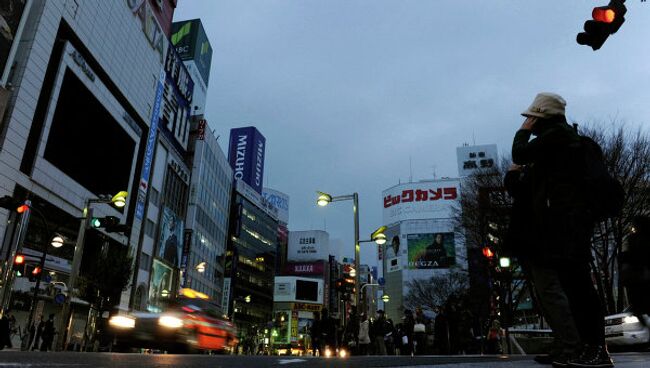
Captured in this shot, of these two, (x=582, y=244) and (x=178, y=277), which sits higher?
(x=178, y=277)

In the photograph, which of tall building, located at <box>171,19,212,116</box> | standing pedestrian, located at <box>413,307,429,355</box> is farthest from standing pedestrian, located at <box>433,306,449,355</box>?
tall building, located at <box>171,19,212,116</box>

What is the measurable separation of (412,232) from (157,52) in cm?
6735

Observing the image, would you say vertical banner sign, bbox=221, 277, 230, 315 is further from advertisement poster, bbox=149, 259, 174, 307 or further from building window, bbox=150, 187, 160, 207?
building window, bbox=150, 187, 160, 207

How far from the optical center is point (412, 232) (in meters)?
Answer: 99.3

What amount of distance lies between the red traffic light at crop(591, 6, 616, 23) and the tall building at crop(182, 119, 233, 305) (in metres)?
47.1

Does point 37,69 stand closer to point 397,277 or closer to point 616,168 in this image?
point 616,168

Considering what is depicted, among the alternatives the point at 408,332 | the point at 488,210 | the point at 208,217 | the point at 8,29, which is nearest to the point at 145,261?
the point at 208,217

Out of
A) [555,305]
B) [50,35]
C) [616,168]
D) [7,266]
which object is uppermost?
[50,35]

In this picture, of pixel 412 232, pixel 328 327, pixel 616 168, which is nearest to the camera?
pixel 328 327

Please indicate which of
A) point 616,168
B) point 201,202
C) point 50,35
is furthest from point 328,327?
point 201,202

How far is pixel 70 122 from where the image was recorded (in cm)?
3080

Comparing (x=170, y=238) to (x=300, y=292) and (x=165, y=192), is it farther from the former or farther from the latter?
(x=300, y=292)

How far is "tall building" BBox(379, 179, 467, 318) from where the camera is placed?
92.6m

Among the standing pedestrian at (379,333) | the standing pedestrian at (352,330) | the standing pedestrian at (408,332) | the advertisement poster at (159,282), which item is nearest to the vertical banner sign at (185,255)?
the advertisement poster at (159,282)
